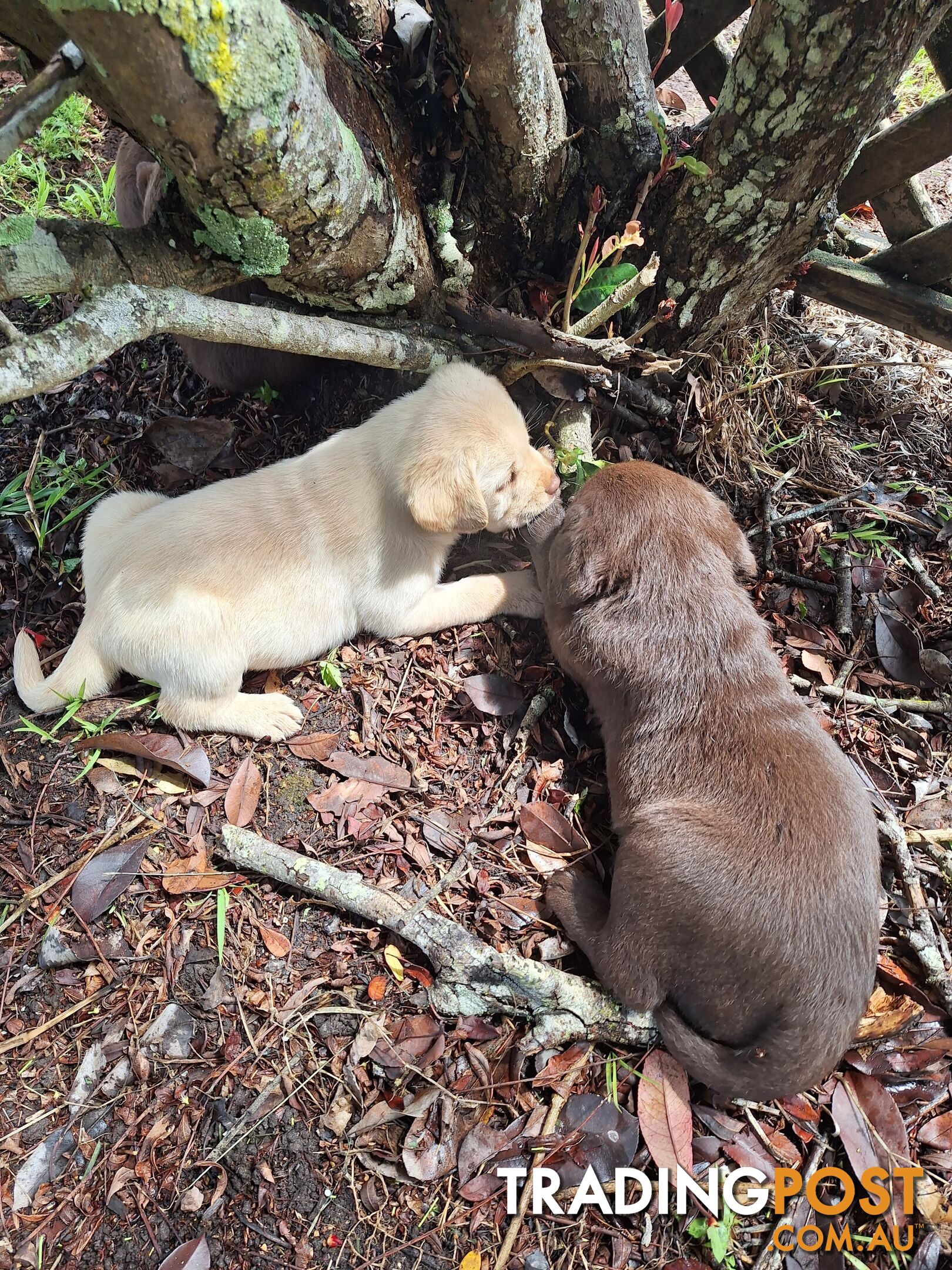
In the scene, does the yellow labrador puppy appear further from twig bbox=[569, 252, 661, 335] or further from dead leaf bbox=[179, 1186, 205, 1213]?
dead leaf bbox=[179, 1186, 205, 1213]

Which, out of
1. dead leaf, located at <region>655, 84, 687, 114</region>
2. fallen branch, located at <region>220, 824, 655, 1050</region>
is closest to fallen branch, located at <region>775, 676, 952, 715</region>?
fallen branch, located at <region>220, 824, 655, 1050</region>

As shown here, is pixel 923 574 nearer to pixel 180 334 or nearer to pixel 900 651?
pixel 900 651

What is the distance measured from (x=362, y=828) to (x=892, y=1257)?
2242 mm

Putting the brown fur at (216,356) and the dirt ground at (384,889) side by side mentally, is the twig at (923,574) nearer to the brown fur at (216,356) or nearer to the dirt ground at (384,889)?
the dirt ground at (384,889)

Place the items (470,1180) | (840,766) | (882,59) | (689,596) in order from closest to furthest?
(470,1180)
(882,59)
(840,766)
(689,596)

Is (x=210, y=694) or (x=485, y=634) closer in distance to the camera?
(x=210, y=694)

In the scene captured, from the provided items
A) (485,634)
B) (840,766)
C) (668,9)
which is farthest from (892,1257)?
(668,9)

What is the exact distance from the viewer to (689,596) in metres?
3.01

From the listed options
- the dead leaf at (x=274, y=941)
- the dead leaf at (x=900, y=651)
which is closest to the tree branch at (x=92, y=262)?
the dead leaf at (x=274, y=941)

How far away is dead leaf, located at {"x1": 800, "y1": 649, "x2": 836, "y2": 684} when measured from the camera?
136 inches

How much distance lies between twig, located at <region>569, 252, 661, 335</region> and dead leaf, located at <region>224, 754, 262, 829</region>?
2.30 m

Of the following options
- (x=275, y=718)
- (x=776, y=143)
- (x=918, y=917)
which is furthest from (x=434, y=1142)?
(x=776, y=143)

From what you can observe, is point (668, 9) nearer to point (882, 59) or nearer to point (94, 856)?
point (882, 59)

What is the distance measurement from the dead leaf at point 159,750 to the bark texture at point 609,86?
299 cm
